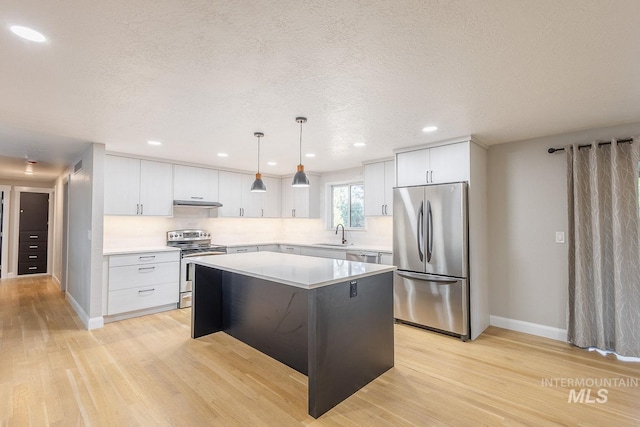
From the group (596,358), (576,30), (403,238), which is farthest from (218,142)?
(596,358)

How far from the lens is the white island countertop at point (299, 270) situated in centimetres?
222

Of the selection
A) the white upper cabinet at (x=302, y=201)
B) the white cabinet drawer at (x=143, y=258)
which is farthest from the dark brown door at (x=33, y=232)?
the white upper cabinet at (x=302, y=201)

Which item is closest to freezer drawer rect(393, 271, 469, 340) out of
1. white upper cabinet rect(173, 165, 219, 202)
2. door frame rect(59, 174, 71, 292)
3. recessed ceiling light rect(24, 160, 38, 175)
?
white upper cabinet rect(173, 165, 219, 202)

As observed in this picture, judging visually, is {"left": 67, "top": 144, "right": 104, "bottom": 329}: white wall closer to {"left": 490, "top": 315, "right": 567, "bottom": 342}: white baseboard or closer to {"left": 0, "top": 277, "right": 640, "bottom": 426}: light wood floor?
{"left": 0, "top": 277, "right": 640, "bottom": 426}: light wood floor

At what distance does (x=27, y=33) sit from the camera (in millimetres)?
1624

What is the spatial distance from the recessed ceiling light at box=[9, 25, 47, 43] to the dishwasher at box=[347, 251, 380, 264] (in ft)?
13.0

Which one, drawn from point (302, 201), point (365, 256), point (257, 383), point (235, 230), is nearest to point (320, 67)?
point (257, 383)

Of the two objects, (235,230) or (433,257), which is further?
(235,230)

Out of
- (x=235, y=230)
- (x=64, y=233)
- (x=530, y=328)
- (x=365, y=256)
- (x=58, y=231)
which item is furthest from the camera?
(x=58, y=231)

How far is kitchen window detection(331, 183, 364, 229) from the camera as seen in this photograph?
5.70 m

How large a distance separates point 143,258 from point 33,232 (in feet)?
17.0

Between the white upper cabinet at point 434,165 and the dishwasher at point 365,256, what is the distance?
1.09 metres

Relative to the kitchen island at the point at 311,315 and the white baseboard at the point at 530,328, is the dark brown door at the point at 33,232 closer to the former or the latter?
the kitchen island at the point at 311,315

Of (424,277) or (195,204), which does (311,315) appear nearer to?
(424,277)
